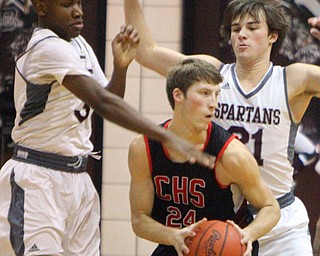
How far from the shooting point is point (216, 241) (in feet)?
16.3

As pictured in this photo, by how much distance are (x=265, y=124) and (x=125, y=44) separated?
1.05 meters

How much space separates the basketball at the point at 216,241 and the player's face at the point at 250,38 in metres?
1.12

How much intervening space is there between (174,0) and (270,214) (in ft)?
10.0

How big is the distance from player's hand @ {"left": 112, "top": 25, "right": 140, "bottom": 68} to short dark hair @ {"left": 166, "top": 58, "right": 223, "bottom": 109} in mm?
311

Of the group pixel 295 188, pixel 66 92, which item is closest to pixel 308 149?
pixel 295 188

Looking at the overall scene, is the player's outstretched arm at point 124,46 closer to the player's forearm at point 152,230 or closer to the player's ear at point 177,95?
the player's ear at point 177,95

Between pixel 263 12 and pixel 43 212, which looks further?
pixel 263 12

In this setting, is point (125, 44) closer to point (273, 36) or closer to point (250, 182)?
point (250, 182)

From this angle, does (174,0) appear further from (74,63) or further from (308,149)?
(74,63)

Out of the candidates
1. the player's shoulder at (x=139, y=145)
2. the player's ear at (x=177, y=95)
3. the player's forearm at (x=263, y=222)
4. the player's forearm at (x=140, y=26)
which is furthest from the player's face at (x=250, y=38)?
the player's forearm at (x=263, y=222)

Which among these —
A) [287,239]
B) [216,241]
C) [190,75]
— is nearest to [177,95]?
[190,75]

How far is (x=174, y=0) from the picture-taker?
7926mm

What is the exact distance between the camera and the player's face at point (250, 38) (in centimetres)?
577


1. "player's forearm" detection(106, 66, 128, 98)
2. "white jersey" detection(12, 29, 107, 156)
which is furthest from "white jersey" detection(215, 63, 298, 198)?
"white jersey" detection(12, 29, 107, 156)
